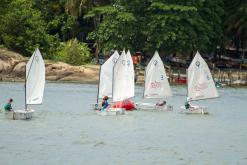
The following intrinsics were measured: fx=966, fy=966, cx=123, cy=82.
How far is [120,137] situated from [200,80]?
16.6 meters

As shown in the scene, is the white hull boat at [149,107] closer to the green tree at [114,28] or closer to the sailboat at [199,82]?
the sailboat at [199,82]

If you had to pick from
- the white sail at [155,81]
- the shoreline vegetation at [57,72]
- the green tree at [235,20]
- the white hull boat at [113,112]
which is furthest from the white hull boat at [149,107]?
the green tree at [235,20]

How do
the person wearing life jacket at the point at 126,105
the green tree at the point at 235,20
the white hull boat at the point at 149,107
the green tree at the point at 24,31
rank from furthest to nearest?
the green tree at the point at 235,20 → the green tree at the point at 24,31 → the white hull boat at the point at 149,107 → the person wearing life jacket at the point at 126,105

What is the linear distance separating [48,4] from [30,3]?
5.82m

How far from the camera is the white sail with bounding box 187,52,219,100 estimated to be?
7662 centimetres

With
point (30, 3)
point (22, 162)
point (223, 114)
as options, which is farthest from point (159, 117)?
point (30, 3)

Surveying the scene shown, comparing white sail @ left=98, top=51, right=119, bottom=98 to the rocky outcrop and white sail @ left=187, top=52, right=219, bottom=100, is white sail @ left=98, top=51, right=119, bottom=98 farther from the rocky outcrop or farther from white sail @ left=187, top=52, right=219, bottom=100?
the rocky outcrop

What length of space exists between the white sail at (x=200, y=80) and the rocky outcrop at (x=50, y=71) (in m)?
32.8

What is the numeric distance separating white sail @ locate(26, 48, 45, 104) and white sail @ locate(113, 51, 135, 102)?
715cm

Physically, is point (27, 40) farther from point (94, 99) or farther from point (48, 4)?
point (94, 99)

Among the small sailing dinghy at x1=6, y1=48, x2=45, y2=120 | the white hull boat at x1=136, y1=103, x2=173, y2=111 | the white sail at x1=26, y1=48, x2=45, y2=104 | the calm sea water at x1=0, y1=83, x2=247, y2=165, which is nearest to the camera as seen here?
the calm sea water at x1=0, y1=83, x2=247, y2=165

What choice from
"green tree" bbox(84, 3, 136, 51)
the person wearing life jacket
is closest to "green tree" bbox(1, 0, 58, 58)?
"green tree" bbox(84, 3, 136, 51)

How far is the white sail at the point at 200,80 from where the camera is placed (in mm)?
76625

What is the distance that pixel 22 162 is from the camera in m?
50.0
